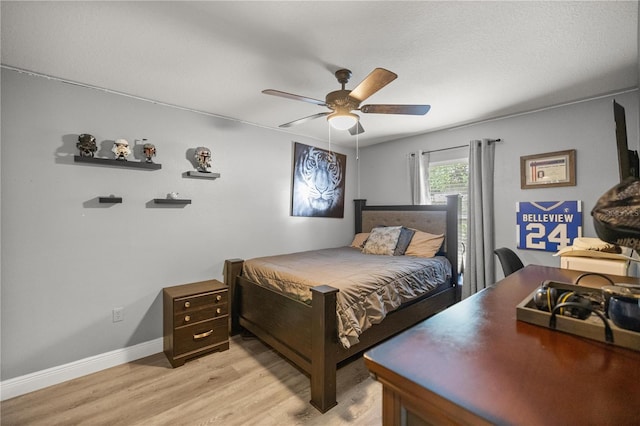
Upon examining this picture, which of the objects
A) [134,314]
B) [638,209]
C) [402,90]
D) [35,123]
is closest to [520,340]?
[638,209]

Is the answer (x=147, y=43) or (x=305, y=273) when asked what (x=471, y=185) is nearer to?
(x=305, y=273)

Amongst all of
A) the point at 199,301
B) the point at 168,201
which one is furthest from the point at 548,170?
the point at 168,201

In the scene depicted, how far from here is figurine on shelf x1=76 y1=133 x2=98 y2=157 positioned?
7.32 feet

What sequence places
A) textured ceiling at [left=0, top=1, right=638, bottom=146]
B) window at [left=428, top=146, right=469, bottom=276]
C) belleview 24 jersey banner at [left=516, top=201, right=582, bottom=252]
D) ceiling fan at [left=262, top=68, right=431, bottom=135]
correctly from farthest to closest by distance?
window at [left=428, top=146, right=469, bottom=276] < belleview 24 jersey banner at [left=516, top=201, right=582, bottom=252] < ceiling fan at [left=262, top=68, right=431, bottom=135] < textured ceiling at [left=0, top=1, right=638, bottom=146]

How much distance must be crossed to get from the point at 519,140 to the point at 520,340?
3009 mm

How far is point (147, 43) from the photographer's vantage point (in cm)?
179

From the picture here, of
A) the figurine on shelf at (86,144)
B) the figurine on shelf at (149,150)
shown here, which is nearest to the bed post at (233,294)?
the figurine on shelf at (149,150)

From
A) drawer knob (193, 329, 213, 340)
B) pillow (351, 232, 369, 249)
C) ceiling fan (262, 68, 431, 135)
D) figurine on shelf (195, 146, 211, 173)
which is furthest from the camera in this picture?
pillow (351, 232, 369, 249)

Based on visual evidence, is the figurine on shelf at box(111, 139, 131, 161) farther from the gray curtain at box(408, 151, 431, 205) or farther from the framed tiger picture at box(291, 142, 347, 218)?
the gray curtain at box(408, 151, 431, 205)

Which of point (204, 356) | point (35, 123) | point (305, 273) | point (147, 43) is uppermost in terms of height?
point (147, 43)

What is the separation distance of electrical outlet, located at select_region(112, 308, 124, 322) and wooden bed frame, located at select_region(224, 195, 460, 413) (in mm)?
964

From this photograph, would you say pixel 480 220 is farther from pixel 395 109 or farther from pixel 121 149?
pixel 121 149

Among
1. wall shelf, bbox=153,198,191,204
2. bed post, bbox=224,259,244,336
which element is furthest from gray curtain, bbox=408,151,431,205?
wall shelf, bbox=153,198,191,204

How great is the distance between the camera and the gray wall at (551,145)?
2545mm
